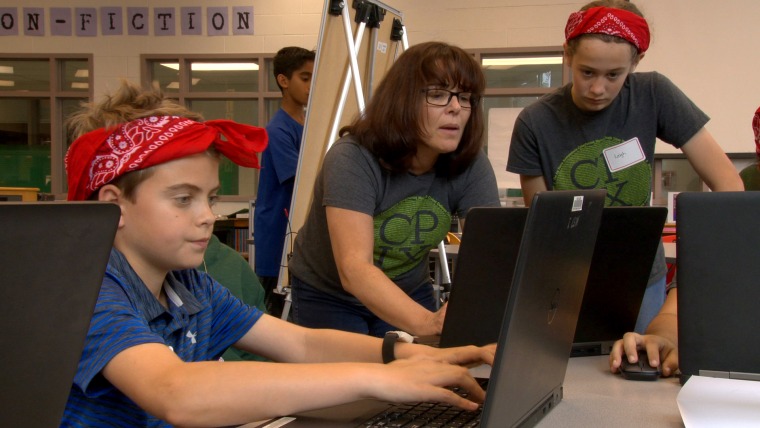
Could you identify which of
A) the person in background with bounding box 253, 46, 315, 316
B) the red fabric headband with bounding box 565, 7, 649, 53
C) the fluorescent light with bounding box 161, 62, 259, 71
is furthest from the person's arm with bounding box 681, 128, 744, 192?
the fluorescent light with bounding box 161, 62, 259, 71

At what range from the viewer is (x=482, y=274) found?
3.38 feet

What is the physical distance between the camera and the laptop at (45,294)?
433mm

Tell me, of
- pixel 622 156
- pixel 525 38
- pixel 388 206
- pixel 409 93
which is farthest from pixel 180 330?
pixel 525 38

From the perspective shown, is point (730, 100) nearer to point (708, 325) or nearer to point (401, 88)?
point (401, 88)

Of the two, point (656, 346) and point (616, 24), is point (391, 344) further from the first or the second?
point (616, 24)

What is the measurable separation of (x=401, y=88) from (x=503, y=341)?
0.98 m

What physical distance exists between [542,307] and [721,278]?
33 centimetres

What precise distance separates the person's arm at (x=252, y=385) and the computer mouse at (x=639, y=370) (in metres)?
0.30

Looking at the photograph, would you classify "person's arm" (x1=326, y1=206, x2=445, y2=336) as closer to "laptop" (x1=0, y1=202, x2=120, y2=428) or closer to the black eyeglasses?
the black eyeglasses

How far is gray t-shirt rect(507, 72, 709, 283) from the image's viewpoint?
155 centimetres

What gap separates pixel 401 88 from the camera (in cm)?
151

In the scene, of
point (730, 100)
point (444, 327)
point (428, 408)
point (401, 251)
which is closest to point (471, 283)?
point (444, 327)

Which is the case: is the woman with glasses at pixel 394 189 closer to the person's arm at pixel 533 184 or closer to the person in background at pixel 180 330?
the person's arm at pixel 533 184

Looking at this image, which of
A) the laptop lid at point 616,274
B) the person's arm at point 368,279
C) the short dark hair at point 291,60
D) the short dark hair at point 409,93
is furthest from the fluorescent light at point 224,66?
the laptop lid at point 616,274
